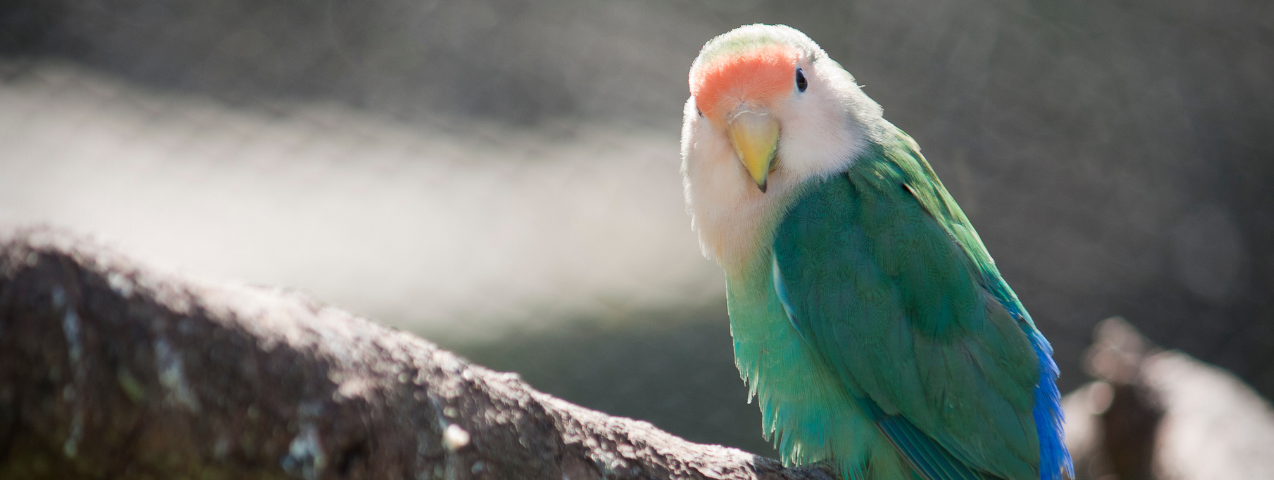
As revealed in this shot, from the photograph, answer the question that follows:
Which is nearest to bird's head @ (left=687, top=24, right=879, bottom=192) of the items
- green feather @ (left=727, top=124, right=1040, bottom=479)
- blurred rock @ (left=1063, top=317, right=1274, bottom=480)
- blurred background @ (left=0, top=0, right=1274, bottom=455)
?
green feather @ (left=727, top=124, right=1040, bottom=479)

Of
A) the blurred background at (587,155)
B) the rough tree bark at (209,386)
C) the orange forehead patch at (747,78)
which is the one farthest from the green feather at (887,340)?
the blurred background at (587,155)

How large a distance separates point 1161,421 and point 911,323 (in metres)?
2.13

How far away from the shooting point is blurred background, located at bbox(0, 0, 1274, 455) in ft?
15.4

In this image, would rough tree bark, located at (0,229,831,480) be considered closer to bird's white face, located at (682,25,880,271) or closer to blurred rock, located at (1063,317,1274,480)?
bird's white face, located at (682,25,880,271)

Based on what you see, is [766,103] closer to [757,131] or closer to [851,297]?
[757,131]

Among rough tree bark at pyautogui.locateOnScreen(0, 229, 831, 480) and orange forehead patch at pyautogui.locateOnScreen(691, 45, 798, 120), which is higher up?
orange forehead patch at pyautogui.locateOnScreen(691, 45, 798, 120)

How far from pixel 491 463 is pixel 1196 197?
19.6ft

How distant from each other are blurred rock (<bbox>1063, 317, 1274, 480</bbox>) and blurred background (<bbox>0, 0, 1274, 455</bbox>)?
67.4 inches

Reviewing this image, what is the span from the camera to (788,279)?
2025 mm

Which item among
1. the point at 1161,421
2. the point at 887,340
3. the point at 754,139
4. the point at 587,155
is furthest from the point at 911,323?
the point at 587,155

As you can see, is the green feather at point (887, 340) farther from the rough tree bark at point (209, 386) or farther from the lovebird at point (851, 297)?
the rough tree bark at point (209, 386)

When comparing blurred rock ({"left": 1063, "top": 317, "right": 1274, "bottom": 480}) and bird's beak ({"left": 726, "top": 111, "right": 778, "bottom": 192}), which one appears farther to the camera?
blurred rock ({"left": 1063, "top": 317, "right": 1274, "bottom": 480})

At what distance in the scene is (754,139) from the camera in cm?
200

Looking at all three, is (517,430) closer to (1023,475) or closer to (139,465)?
(139,465)
